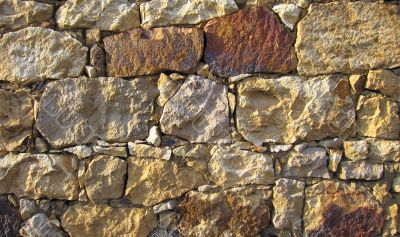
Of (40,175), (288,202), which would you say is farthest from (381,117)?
(40,175)

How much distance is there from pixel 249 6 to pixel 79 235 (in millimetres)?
1309

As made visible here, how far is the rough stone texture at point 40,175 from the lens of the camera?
2059 mm

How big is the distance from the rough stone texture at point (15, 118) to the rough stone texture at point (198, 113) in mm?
638

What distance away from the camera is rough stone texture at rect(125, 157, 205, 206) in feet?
6.59

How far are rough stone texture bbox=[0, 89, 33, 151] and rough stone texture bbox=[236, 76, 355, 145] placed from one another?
0.98 metres

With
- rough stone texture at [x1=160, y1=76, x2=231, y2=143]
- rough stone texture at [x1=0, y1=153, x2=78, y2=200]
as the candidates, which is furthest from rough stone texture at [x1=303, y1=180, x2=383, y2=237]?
rough stone texture at [x1=0, y1=153, x2=78, y2=200]

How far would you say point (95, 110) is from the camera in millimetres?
2053

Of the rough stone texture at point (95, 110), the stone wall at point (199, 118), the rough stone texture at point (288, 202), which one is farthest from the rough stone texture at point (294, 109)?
the rough stone texture at point (95, 110)

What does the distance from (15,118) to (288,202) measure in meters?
1.31

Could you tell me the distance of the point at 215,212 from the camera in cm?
200

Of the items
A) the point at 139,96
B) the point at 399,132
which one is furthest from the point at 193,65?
the point at 399,132

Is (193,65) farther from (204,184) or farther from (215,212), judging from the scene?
(215,212)

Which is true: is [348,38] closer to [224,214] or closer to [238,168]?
[238,168]

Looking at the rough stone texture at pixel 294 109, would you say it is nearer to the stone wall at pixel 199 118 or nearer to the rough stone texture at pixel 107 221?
the stone wall at pixel 199 118
